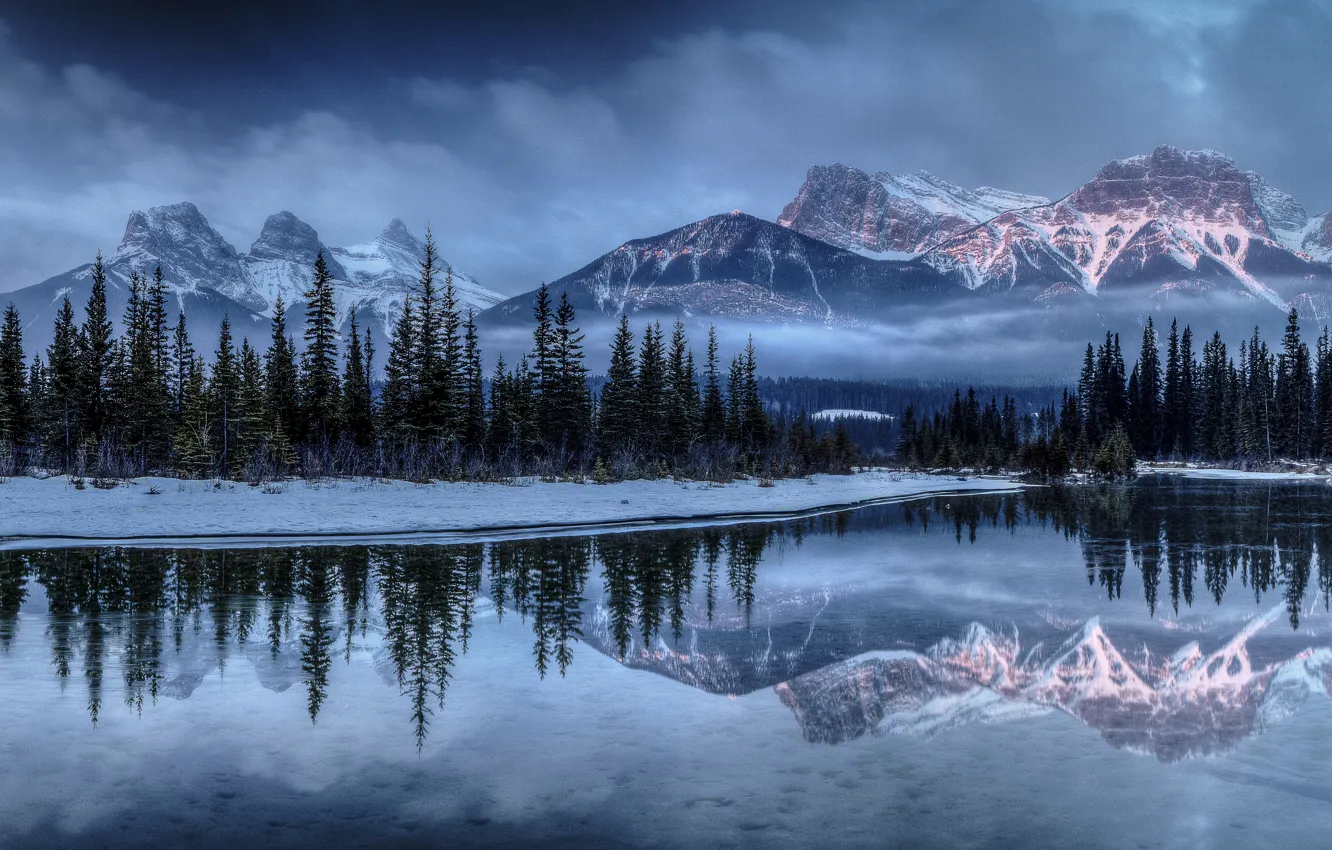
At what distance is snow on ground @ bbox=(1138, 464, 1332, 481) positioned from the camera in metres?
78.4

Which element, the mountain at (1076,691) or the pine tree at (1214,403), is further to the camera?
the pine tree at (1214,403)

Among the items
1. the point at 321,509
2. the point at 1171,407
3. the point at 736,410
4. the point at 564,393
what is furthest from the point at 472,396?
the point at 1171,407

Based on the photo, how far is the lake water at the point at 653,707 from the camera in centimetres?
594

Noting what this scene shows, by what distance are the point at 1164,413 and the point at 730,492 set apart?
11562 cm

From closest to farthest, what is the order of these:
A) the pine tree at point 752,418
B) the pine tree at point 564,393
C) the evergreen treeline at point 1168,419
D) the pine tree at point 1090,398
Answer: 1. the pine tree at point 564,393
2. the pine tree at point 752,418
3. the evergreen treeline at point 1168,419
4. the pine tree at point 1090,398

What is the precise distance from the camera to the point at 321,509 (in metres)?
26.1

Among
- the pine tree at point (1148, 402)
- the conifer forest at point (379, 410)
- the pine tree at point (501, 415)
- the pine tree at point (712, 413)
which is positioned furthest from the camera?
the pine tree at point (1148, 402)

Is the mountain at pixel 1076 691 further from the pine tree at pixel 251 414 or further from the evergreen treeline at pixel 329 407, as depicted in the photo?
the pine tree at pixel 251 414

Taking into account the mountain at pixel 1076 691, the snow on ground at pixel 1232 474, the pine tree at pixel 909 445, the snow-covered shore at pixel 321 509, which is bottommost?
the snow on ground at pixel 1232 474

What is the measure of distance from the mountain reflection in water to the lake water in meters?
0.07

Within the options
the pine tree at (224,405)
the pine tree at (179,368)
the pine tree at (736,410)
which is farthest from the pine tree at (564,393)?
the pine tree at (224,405)

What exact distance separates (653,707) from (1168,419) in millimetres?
145783

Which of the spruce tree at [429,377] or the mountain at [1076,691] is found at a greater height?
the spruce tree at [429,377]

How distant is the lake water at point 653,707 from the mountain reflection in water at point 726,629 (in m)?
0.07
